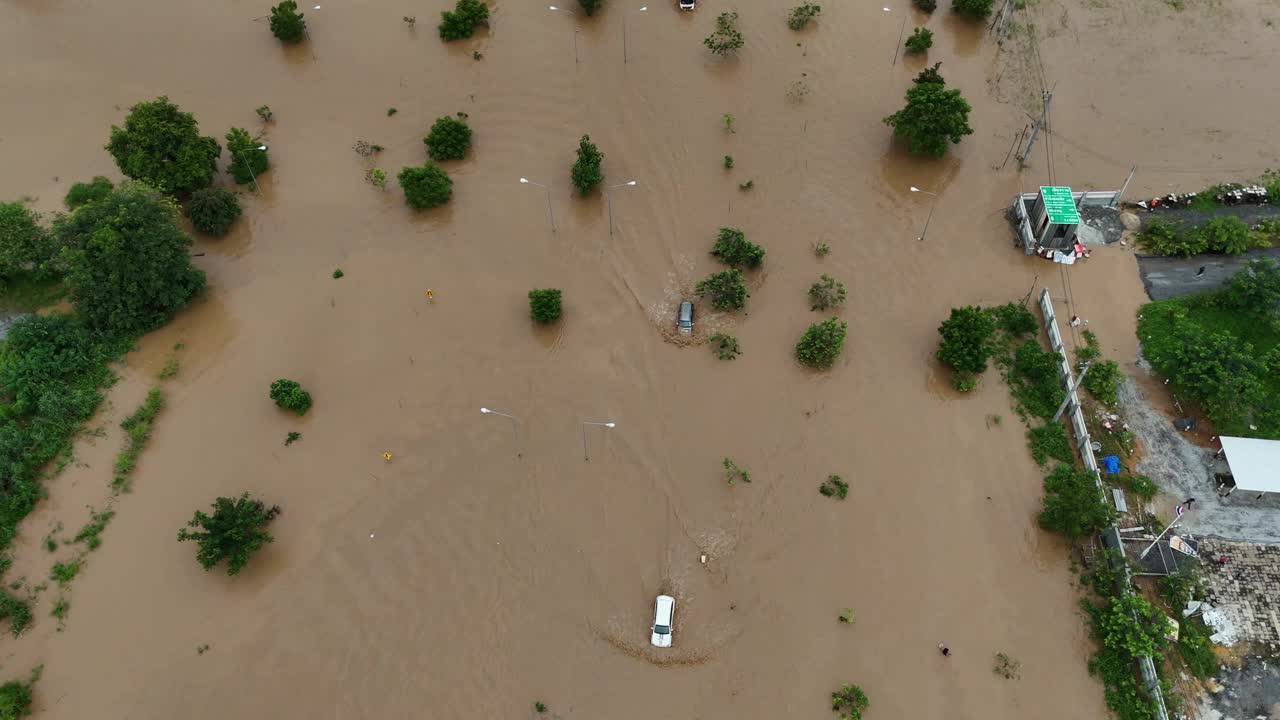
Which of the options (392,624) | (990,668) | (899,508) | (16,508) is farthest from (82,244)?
(990,668)

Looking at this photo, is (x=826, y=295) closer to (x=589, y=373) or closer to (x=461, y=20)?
(x=589, y=373)

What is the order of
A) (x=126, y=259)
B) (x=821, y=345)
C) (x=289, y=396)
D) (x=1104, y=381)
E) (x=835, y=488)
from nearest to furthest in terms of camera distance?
(x=835, y=488) → (x=289, y=396) → (x=1104, y=381) → (x=126, y=259) → (x=821, y=345)

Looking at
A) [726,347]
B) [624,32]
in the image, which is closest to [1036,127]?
[726,347]

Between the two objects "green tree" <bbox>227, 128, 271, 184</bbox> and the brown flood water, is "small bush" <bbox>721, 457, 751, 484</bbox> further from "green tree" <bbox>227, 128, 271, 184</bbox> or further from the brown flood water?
"green tree" <bbox>227, 128, 271, 184</bbox>

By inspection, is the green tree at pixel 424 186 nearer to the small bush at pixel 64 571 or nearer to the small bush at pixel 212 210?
the small bush at pixel 212 210

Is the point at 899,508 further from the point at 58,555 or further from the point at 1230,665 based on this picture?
the point at 58,555

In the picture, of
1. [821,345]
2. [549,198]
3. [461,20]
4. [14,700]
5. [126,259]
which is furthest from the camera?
[461,20]
